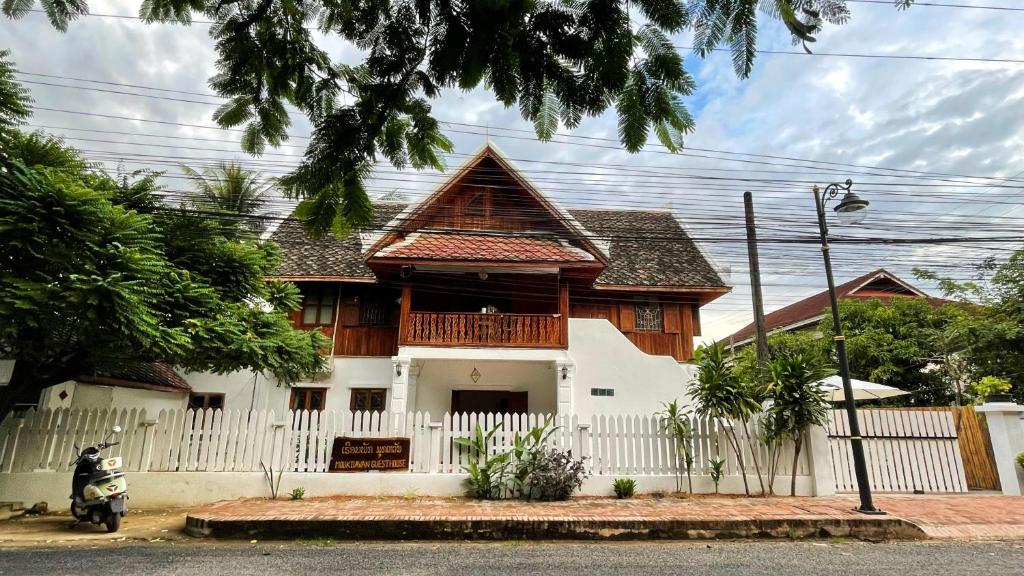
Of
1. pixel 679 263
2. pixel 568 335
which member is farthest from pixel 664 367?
pixel 679 263

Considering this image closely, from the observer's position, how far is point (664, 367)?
13.0m

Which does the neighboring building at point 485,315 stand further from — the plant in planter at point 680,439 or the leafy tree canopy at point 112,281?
the leafy tree canopy at point 112,281

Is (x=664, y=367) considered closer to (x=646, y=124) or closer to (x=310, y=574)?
(x=310, y=574)

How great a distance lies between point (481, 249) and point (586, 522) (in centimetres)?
731

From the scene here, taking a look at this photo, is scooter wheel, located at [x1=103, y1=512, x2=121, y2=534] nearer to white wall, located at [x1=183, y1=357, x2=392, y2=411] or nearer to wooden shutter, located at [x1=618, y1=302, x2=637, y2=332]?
white wall, located at [x1=183, y1=357, x2=392, y2=411]

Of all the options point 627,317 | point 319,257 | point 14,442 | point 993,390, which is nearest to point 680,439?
point 627,317

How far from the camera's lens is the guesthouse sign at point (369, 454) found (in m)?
8.31

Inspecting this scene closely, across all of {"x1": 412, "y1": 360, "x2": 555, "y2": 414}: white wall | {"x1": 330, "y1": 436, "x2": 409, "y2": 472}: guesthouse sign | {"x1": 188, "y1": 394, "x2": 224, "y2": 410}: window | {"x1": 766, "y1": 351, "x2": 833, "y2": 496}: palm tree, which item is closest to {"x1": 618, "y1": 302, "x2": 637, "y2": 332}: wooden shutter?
{"x1": 412, "y1": 360, "x2": 555, "y2": 414}: white wall

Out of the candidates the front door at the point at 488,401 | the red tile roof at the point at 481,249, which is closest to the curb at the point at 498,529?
the red tile roof at the point at 481,249

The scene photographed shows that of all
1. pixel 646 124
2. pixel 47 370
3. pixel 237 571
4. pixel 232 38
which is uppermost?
pixel 232 38

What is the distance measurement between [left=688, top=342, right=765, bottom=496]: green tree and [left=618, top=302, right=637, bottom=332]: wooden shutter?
588cm

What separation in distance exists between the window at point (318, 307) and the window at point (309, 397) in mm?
1727

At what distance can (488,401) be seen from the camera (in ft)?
48.6

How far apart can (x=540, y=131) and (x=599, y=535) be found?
16.6ft
